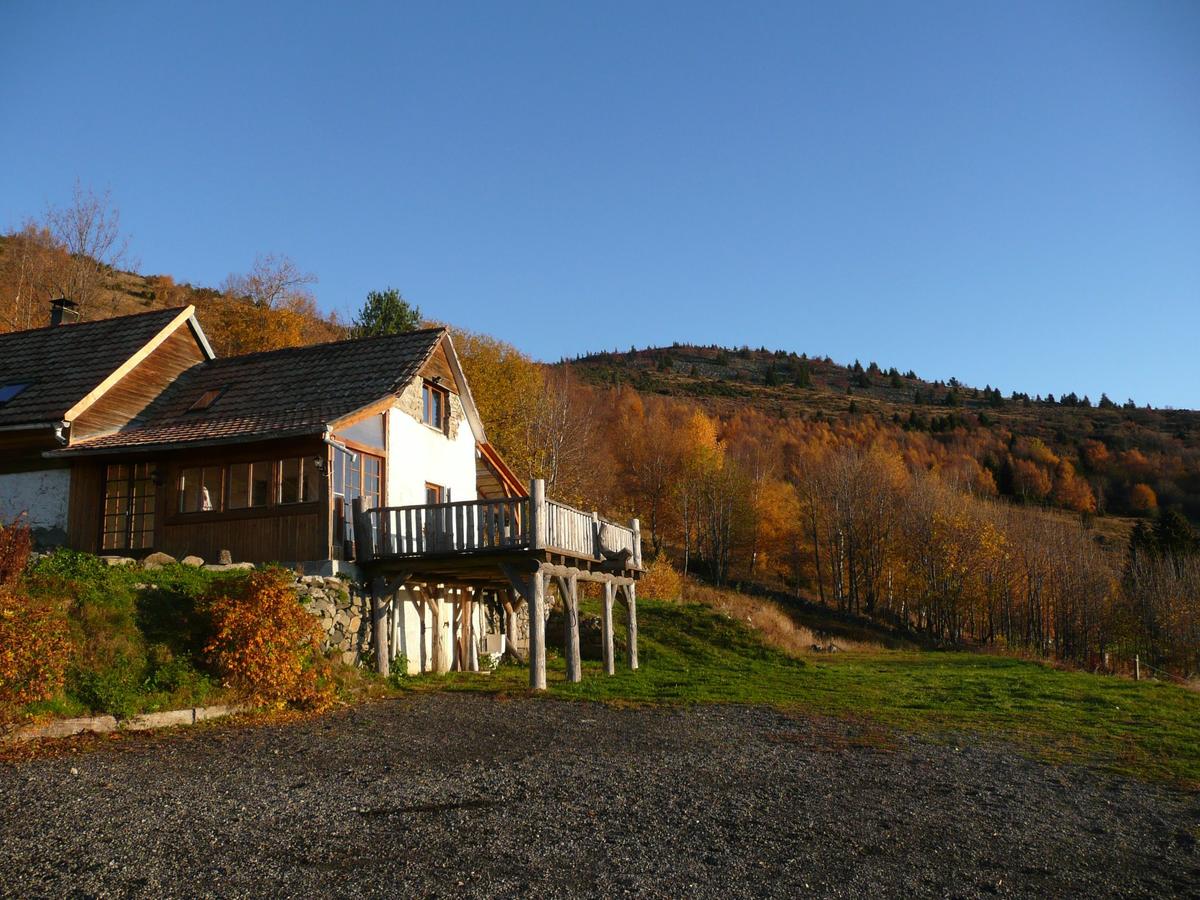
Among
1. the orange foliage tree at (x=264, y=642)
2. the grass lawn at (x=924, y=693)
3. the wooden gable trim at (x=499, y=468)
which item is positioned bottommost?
the grass lawn at (x=924, y=693)

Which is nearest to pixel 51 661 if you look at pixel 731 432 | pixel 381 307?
pixel 381 307

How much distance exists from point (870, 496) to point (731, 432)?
35.8 meters

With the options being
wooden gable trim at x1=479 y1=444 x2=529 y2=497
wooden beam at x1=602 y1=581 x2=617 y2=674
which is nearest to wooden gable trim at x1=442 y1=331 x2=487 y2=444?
wooden gable trim at x1=479 y1=444 x2=529 y2=497

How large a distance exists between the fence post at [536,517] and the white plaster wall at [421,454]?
14.9 ft

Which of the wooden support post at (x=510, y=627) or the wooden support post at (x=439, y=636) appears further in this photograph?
the wooden support post at (x=510, y=627)

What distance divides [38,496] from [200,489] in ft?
12.5

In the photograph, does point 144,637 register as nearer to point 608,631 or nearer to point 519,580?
point 519,580

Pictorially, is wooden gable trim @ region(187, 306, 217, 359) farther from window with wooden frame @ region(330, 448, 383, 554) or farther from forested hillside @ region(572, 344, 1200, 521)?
forested hillside @ region(572, 344, 1200, 521)

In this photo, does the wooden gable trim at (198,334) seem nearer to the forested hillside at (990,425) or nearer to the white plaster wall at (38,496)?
the white plaster wall at (38,496)

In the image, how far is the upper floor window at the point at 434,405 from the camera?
23.0m

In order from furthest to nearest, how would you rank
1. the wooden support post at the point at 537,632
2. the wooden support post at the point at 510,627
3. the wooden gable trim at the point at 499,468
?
the wooden gable trim at the point at 499,468
the wooden support post at the point at 510,627
the wooden support post at the point at 537,632

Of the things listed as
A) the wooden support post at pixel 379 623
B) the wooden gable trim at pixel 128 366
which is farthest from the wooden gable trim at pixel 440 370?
the wooden gable trim at pixel 128 366

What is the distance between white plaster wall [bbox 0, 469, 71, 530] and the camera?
2008 cm

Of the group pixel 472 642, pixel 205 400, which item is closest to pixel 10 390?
pixel 205 400
